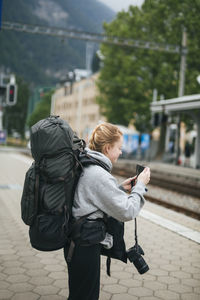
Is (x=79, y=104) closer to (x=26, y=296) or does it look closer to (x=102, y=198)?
(x=26, y=296)

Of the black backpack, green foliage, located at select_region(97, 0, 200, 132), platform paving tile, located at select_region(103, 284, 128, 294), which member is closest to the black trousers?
the black backpack

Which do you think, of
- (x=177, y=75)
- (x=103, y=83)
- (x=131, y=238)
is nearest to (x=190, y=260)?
(x=131, y=238)

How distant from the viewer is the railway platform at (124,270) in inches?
142

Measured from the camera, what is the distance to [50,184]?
7.43 feet

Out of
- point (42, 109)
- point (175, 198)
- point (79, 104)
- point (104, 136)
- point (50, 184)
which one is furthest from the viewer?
point (42, 109)

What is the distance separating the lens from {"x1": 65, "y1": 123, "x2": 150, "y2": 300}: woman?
7.68ft

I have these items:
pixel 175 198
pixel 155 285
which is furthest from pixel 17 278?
pixel 175 198

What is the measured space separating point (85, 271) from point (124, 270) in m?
2.02

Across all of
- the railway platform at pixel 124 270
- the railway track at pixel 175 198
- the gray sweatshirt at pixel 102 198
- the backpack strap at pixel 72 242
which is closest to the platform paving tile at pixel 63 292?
the railway platform at pixel 124 270

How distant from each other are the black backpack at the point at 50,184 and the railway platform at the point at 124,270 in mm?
1381

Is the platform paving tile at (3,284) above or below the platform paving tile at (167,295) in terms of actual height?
below

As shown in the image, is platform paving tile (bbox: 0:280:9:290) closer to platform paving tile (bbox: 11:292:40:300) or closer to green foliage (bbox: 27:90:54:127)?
platform paving tile (bbox: 11:292:40:300)

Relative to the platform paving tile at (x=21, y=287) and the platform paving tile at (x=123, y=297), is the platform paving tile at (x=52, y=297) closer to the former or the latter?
the platform paving tile at (x=21, y=287)

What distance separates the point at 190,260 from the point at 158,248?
1.90 feet
